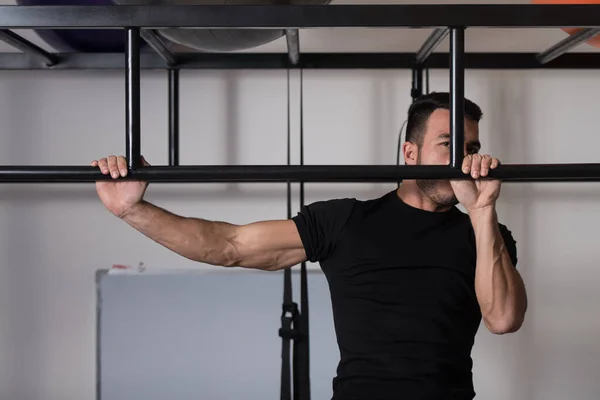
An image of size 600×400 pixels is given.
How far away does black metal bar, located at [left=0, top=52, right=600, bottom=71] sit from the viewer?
181 cm

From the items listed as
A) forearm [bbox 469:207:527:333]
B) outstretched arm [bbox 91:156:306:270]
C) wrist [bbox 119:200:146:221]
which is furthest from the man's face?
wrist [bbox 119:200:146:221]

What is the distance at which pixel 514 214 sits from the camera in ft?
6.64

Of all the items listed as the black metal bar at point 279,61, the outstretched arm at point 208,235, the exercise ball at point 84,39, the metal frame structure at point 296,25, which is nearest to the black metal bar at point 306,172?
the metal frame structure at point 296,25

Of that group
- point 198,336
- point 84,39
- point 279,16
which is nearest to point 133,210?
point 279,16

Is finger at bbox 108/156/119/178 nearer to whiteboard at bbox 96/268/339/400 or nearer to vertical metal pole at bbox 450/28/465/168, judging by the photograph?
vertical metal pole at bbox 450/28/465/168

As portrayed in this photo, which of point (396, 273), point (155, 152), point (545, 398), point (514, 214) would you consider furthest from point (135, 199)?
point (545, 398)

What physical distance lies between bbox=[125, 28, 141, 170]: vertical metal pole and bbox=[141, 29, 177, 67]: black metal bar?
0.47 meters

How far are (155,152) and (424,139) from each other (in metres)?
0.90

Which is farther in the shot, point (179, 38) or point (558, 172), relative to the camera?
point (179, 38)

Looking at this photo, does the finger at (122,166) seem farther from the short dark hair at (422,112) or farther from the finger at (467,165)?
the short dark hair at (422,112)

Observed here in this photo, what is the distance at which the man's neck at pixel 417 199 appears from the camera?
→ 1.42m

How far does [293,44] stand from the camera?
1562 mm

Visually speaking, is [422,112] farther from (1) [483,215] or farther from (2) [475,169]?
(2) [475,169]

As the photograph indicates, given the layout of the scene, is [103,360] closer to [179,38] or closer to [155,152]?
[155,152]
